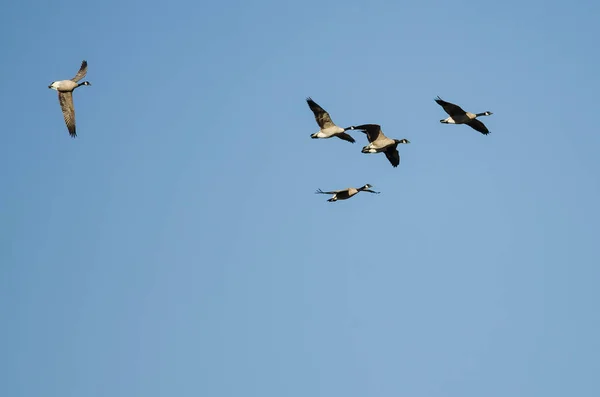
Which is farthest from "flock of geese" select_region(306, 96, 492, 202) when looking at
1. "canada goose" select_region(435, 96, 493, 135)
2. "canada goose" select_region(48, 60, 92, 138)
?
"canada goose" select_region(48, 60, 92, 138)

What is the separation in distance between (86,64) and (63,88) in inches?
176

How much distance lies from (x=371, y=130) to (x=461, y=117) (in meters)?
4.83

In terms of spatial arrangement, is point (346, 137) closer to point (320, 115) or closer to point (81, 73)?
point (320, 115)

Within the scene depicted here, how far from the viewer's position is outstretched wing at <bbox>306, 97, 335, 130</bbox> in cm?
4653

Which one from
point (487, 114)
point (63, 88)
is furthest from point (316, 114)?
point (63, 88)

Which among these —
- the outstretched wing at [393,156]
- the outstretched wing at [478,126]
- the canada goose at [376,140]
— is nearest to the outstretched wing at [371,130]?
the canada goose at [376,140]

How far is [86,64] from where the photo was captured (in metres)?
51.9

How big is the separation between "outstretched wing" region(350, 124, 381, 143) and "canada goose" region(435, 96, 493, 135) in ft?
10.2

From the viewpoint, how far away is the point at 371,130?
46.8 m

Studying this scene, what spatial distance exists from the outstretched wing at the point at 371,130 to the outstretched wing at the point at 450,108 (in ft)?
10.2

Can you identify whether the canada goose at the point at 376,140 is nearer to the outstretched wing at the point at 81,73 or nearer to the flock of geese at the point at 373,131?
the flock of geese at the point at 373,131

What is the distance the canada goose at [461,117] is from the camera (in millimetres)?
47125

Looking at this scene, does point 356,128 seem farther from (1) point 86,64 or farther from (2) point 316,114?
(1) point 86,64

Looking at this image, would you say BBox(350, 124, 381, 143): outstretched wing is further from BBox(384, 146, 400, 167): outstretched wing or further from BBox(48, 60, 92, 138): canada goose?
BBox(48, 60, 92, 138): canada goose
